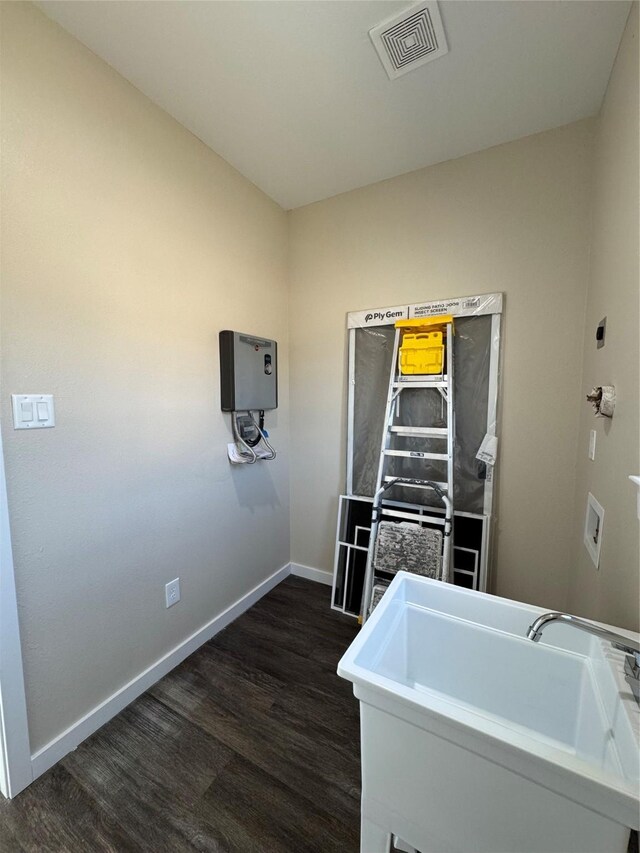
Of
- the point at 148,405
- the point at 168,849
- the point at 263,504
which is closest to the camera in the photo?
the point at 168,849

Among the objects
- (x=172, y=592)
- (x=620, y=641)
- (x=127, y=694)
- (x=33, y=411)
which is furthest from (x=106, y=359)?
(x=620, y=641)

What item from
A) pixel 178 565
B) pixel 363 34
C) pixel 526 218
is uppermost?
pixel 363 34

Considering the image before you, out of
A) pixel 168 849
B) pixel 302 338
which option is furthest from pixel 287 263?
pixel 168 849

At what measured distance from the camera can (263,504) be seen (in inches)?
88.9

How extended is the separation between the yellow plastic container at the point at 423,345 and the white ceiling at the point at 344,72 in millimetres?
881

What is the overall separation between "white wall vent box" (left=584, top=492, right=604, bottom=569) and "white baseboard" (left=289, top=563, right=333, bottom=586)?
1567 millimetres

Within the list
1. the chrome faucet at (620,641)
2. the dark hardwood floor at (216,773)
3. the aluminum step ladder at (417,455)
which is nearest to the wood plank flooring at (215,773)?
the dark hardwood floor at (216,773)

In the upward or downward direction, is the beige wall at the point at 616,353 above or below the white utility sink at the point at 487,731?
above

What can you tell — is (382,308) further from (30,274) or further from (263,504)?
(30,274)

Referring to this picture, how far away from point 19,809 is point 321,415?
208 centimetres

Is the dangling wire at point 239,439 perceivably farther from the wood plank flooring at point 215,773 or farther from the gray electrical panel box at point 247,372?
the wood plank flooring at point 215,773

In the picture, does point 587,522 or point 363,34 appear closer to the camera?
point 363,34

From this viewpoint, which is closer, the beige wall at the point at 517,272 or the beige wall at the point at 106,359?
the beige wall at the point at 106,359

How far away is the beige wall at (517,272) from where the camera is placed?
1.61 meters
